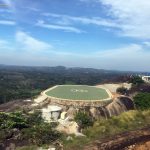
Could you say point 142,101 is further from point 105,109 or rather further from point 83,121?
point 83,121

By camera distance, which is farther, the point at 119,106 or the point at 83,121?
the point at 119,106

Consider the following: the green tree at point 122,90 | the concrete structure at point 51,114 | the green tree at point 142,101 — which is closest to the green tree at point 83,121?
the concrete structure at point 51,114

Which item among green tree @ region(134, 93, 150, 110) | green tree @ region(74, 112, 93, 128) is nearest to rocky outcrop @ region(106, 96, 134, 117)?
green tree @ region(134, 93, 150, 110)

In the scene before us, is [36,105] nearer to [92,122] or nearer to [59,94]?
[59,94]

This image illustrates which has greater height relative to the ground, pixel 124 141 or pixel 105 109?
pixel 105 109

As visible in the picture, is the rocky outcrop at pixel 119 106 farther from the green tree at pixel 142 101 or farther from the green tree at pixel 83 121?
the green tree at pixel 83 121

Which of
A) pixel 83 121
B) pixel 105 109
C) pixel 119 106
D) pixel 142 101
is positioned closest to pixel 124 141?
pixel 83 121

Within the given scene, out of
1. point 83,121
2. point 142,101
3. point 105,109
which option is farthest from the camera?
point 142,101

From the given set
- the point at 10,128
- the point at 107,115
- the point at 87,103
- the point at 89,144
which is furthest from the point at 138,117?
the point at 10,128
